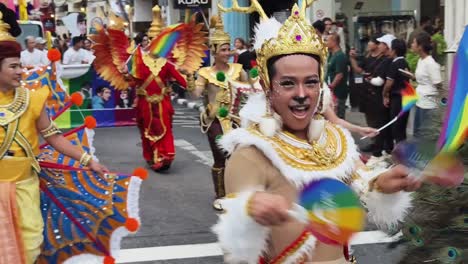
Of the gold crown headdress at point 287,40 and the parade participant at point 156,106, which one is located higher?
the gold crown headdress at point 287,40

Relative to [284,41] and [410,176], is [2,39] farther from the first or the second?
[410,176]

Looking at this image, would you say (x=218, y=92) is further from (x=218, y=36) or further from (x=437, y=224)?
(x=437, y=224)

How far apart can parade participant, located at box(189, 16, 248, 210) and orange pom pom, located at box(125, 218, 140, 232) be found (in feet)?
8.66

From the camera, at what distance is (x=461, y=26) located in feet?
37.0

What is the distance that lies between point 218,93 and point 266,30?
4.51 metres

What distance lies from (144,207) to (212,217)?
0.92m

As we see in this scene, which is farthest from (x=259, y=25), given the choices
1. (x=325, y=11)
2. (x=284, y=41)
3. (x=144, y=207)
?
(x=325, y=11)

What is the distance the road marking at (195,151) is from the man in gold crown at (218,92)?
2.86 m

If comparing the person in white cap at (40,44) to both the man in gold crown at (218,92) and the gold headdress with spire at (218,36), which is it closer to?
the gold headdress with spire at (218,36)

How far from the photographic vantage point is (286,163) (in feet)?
8.71

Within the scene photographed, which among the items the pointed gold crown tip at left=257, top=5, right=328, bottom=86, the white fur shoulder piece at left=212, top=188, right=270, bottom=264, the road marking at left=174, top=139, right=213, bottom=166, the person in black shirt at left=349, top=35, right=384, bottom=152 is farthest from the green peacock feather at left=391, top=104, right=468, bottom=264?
the road marking at left=174, top=139, right=213, bottom=166

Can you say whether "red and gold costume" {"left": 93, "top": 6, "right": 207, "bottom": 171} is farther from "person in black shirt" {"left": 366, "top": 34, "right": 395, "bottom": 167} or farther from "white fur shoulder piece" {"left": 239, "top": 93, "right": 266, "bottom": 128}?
"white fur shoulder piece" {"left": 239, "top": 93, "right": 266, "bottom": 128}

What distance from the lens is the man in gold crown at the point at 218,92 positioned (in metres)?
7.23

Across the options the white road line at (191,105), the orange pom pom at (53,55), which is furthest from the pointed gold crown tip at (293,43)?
the white road line at (191,105)
